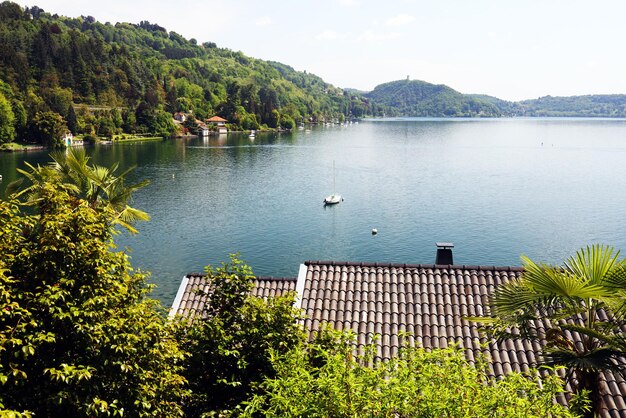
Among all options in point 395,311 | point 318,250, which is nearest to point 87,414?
point 395,311

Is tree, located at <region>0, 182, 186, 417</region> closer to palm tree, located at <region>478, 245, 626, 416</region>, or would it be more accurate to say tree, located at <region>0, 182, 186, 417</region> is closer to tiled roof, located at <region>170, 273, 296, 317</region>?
palm tree, located at <region>478, 245, 626, 416</region>

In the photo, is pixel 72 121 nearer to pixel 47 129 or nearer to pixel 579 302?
pixel 47 129

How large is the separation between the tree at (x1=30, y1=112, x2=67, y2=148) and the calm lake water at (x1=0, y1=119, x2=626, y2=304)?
584 inches

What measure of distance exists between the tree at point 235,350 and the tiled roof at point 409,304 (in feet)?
13.4

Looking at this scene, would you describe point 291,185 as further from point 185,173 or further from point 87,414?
point 87,414

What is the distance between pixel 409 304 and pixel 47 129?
144228 mm

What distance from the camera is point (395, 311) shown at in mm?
15164

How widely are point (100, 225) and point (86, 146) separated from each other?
15333 cm

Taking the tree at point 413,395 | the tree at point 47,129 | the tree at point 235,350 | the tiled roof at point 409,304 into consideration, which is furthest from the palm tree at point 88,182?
the tree at point 47,129

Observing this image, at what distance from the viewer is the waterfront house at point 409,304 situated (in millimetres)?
13680

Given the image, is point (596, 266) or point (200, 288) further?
point (200, 288)

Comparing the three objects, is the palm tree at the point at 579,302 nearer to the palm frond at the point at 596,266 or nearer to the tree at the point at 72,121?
the palm frond at the point at 596,266

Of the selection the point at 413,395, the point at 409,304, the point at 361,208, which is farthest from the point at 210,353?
the point at 361,208

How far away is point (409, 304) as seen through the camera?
15367 millimetres
